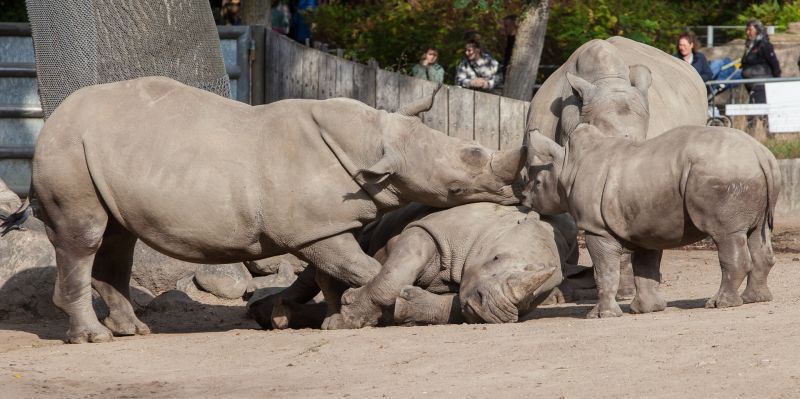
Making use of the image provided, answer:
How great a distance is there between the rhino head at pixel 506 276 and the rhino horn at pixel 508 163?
1.06ft

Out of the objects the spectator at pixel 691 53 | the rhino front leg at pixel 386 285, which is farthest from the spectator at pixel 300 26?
the rhino front leg at pixel 386 285

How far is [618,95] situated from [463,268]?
1.82 metres

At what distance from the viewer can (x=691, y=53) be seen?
18.5 meters

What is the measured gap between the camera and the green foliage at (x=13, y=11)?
80.5ft

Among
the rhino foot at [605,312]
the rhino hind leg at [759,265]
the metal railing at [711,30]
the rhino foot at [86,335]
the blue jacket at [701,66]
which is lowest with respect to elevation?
the metal railing at [711,30]

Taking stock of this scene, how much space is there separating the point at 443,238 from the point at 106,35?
3979mm

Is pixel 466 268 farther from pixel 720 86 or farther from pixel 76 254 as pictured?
pixel 720 86

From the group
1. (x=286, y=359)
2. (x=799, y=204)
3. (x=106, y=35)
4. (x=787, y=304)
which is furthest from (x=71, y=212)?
(x=799, y=204)

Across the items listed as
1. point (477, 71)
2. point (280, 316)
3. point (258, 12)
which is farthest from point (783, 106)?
point (280, 316)

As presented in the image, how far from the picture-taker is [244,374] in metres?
7.71

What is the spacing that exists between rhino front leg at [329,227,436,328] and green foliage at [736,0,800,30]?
A: 1822 centimetres

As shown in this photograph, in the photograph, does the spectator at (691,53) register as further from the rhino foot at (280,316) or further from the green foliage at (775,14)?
the rhino foot at (280,316)

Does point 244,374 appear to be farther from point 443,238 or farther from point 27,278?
point 27,278

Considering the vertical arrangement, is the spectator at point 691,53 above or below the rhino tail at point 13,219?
below
